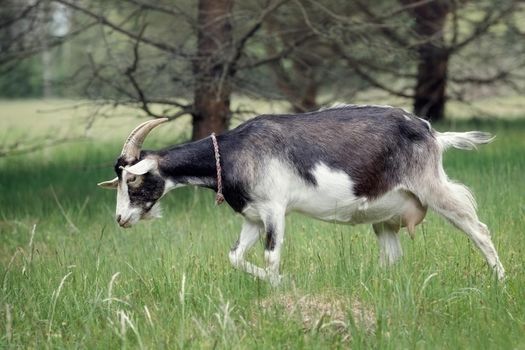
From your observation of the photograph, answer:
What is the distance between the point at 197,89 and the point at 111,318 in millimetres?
6340

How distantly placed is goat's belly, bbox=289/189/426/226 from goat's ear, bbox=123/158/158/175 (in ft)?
3.32

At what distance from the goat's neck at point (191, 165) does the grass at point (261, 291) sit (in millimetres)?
588

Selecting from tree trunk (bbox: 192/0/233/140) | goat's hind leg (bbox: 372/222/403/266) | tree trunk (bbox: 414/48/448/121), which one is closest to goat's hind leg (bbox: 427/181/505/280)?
goat's hind leg (bbox: 372/222/403/266)

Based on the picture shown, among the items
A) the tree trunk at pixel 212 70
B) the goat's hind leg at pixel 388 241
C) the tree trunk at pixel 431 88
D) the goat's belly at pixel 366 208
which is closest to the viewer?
the goat's belly at pixel 366 208

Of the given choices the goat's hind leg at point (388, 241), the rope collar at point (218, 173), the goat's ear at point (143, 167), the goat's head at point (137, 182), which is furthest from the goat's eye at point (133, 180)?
the goat's hind leg at point (388, 241)

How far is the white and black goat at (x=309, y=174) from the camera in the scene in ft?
22.7

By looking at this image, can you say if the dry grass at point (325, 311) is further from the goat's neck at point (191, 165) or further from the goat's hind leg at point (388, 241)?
the goat's hind leg at point (388, 241)

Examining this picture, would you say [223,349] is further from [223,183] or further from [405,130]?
[405,130]

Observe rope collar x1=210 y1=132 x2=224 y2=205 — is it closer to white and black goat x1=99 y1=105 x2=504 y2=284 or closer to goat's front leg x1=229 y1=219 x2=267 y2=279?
white and black goat x1=99 y1=105 x2=504 y2=284

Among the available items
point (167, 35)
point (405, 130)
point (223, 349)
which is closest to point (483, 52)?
point (167, 35)

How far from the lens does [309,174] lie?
6992mm

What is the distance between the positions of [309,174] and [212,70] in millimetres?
5260

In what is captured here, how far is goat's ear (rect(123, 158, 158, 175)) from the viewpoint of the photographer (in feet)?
22.2

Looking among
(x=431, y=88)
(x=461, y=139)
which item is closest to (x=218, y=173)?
(x=461, y=139)
